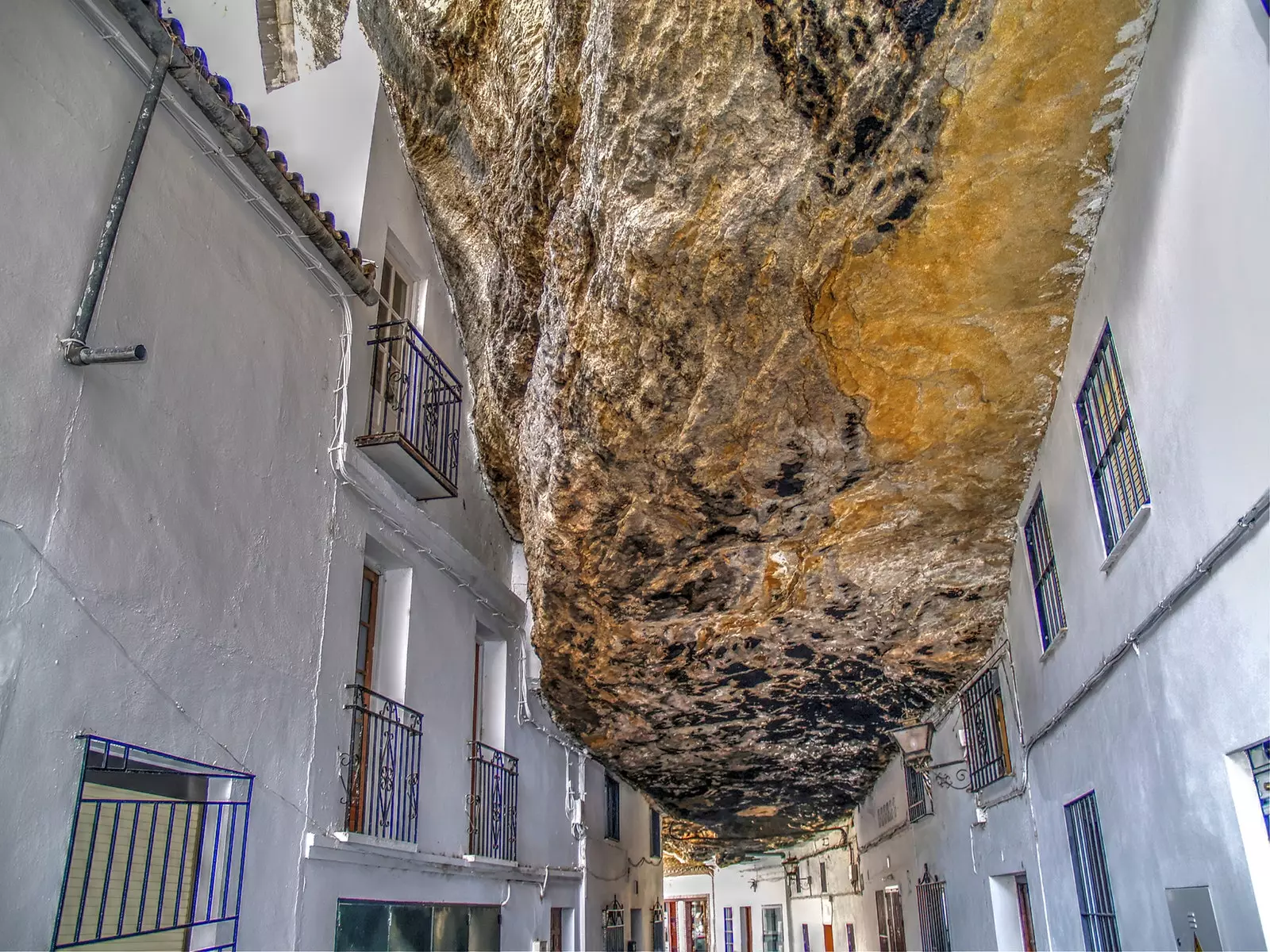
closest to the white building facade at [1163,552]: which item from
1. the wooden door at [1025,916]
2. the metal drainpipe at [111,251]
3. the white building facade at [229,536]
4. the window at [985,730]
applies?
the window at [985,730]

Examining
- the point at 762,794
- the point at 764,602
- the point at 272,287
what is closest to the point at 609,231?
the point at 272,287

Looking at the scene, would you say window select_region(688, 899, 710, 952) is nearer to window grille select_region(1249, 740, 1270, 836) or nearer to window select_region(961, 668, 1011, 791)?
window select_region(961, 668, 1011, 791)

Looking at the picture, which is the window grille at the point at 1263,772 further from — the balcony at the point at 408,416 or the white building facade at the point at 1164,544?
the balcony at the point at 408,416

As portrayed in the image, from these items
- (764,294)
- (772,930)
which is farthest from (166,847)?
(772,930)

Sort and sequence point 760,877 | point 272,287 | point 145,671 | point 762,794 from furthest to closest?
point 760,877 < point 762,794 < point 272,287 < point 145,671

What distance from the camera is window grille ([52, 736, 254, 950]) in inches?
168

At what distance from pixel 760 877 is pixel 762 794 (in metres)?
Answer: 15.9

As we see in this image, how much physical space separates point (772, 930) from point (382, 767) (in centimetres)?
2481

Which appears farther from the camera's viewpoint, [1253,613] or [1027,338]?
[1027,338]

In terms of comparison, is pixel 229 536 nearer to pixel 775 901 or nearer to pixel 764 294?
pixel 764 294

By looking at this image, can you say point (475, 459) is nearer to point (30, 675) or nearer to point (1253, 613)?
point (30, 675)

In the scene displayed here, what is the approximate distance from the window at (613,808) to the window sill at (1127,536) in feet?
32.9

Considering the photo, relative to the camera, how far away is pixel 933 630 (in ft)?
24.6

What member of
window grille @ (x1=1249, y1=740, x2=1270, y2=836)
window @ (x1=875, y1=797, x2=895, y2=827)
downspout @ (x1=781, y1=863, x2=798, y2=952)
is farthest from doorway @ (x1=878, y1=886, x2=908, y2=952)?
downspout @ (x1=781, y1=863, x2=798, y2=952)
